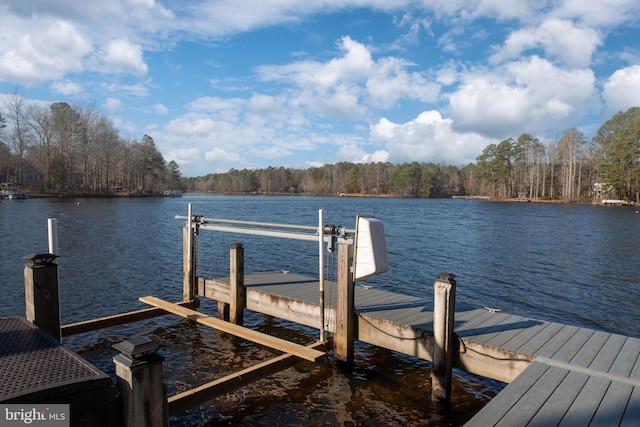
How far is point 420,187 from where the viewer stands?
128 meters

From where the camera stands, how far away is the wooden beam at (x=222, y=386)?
454 cm

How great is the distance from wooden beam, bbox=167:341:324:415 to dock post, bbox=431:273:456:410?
6.69ft

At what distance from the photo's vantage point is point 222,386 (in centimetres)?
496

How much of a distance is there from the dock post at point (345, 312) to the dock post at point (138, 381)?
3513 mm

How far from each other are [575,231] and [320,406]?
3186cm

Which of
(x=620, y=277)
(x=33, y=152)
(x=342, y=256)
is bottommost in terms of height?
(x=620, y=277)

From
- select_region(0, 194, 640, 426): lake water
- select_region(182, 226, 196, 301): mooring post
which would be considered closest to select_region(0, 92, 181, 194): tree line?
select_region(0, 194, 640, 426): lake water

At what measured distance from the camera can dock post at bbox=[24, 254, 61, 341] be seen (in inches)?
180

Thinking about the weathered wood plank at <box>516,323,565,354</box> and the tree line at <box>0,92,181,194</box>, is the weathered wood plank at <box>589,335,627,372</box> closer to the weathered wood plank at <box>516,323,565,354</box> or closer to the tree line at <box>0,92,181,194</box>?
the weathered wood plank at <box>516,323,565,354</box>

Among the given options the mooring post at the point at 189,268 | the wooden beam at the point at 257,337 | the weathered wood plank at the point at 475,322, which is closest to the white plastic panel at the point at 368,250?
the wooden beam at the point at 257,337

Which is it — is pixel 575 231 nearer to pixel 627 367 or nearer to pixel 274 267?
pixel 274 267

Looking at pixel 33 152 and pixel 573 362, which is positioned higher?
pixel 33 152

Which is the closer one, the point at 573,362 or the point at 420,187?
the point at 573,362

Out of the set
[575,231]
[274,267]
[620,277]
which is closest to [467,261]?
[620,277]
